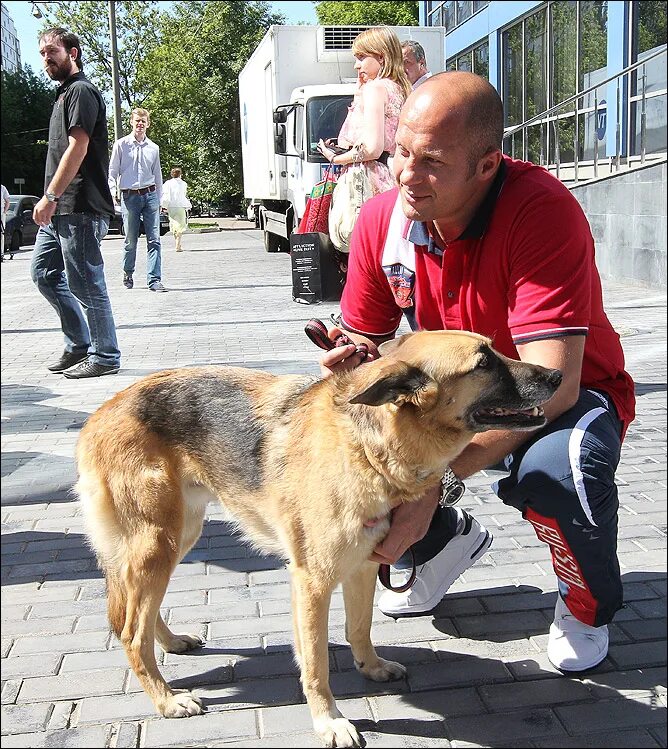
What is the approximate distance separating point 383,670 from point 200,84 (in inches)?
109

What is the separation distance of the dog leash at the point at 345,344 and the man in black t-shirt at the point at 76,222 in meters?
1.15

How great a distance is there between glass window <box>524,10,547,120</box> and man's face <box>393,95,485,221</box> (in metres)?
0.41

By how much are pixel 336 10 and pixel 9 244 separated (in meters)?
6.78

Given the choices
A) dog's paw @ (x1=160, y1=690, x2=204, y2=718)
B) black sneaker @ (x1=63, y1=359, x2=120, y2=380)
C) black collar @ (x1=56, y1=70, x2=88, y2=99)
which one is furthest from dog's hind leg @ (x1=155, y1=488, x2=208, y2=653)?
black sneaker @ (x1=63, y1=359, x2=120, y2=380)

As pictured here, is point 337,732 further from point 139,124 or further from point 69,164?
point 69,164

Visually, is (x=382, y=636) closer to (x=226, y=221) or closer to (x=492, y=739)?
(x=492, y=739)

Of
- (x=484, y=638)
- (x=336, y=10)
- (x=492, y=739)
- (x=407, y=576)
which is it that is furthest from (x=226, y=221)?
(x=492, y=739)

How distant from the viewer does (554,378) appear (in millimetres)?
2625

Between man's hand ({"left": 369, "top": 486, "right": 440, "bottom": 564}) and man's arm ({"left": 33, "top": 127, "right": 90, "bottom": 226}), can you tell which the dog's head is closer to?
man's hand ({"left": 369, "top": 486, "right": 440, "bottom": 564})

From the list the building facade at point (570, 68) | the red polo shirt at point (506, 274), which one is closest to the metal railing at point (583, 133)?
the building facade at point (570, 68)

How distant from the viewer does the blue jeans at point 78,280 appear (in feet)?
20.1

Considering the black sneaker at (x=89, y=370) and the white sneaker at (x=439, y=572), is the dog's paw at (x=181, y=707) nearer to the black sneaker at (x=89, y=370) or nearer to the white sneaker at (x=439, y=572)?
the white sneaker at (x=439, y=572)

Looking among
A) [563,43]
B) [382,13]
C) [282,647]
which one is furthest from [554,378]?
[382,13]

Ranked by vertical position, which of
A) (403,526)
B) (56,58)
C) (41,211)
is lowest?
(403,526)
